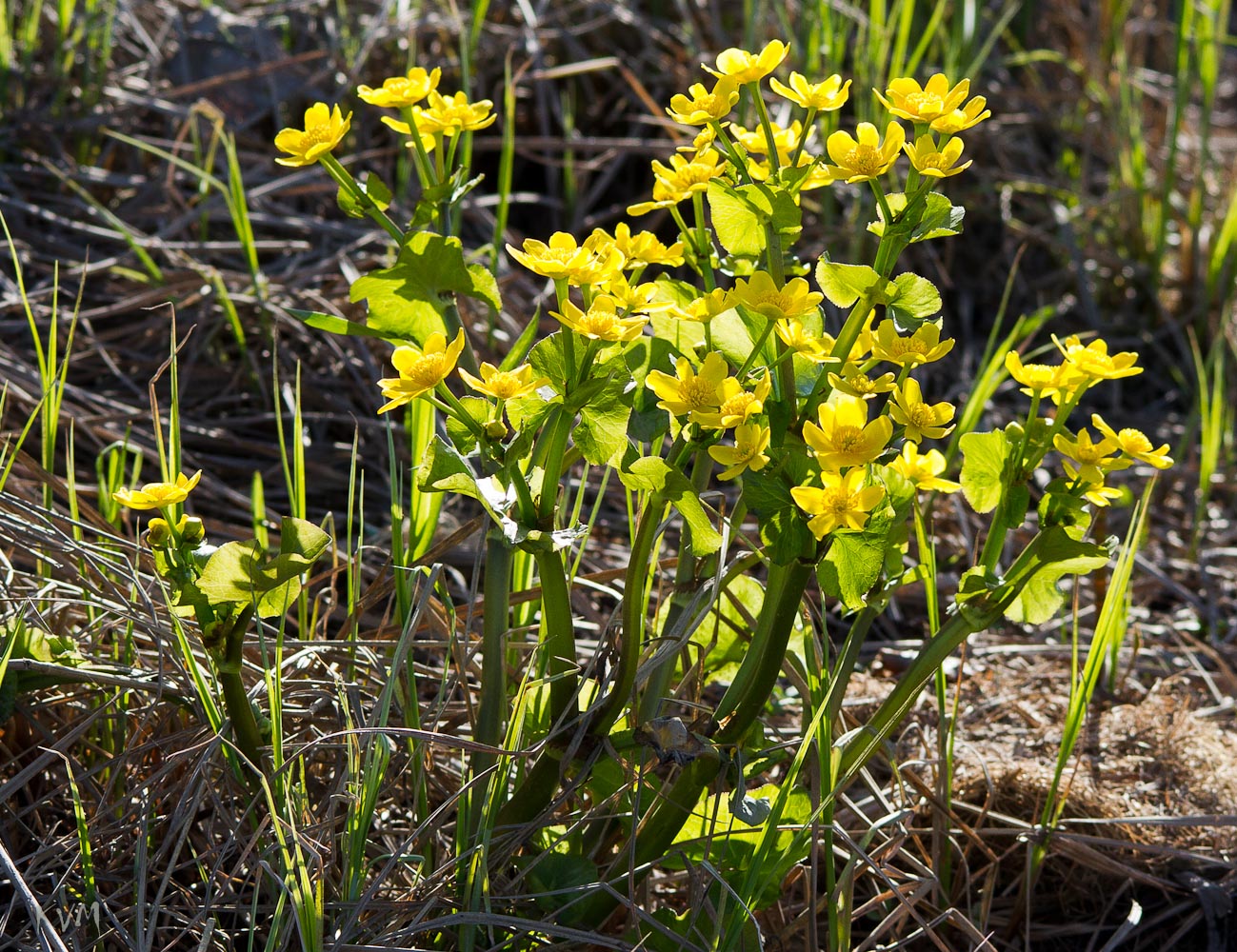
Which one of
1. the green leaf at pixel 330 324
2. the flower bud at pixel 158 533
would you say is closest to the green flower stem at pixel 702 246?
the green leaf at pixel 330 324

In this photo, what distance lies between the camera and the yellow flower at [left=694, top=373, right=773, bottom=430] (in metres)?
0.90

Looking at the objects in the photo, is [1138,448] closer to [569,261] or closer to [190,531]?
[569,261]

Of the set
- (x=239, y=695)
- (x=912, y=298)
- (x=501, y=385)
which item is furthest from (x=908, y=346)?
(x=239, y=695)

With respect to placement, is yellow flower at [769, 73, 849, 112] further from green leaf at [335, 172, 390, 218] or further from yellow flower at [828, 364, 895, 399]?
green leaf at [335, 172, 390, 218]

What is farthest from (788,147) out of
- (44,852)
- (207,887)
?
(44,852)

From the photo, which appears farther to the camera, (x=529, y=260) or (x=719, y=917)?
(x=719, y=917)

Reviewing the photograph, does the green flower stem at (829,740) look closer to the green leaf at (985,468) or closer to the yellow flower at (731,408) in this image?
the green leaf at (985,468)

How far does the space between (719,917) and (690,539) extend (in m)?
0.34

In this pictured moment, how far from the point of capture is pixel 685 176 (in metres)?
1.08

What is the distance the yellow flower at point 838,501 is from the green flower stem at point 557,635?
0.26 metres

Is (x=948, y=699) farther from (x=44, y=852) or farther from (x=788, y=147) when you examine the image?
(x=44, y=852)

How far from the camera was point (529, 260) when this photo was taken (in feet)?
3.07

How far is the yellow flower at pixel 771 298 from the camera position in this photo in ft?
3.04

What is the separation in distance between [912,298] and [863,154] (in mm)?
126
